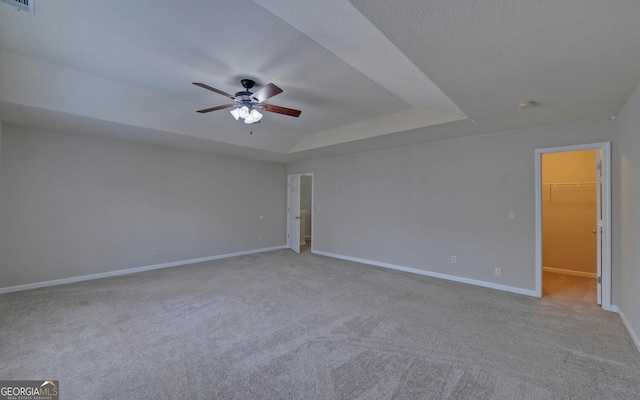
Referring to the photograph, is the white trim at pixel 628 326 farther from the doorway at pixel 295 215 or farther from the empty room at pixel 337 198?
the doorway at pixel 295 215

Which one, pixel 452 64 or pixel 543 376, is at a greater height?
pixel 452 64

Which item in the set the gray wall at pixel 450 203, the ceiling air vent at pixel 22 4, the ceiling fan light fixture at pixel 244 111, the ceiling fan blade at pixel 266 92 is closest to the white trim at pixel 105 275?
the gray wall at pixel 450 203

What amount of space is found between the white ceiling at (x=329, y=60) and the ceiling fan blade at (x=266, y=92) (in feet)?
0.89

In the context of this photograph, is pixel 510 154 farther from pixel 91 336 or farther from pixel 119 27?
pixel 91 336

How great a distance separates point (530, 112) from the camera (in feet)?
10.4

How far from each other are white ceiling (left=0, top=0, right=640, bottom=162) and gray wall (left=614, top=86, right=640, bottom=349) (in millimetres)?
264

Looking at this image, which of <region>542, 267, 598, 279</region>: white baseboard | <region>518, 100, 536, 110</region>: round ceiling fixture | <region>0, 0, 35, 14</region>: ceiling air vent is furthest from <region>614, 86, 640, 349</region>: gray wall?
<region>0, 0, 35, 14</region>: ceiling air vent

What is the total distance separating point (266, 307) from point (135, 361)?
1428mm

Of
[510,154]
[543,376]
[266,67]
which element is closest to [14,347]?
[266,67]

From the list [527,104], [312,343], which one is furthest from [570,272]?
[312,343]

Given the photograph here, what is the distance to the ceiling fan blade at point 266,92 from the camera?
8.27 ft
